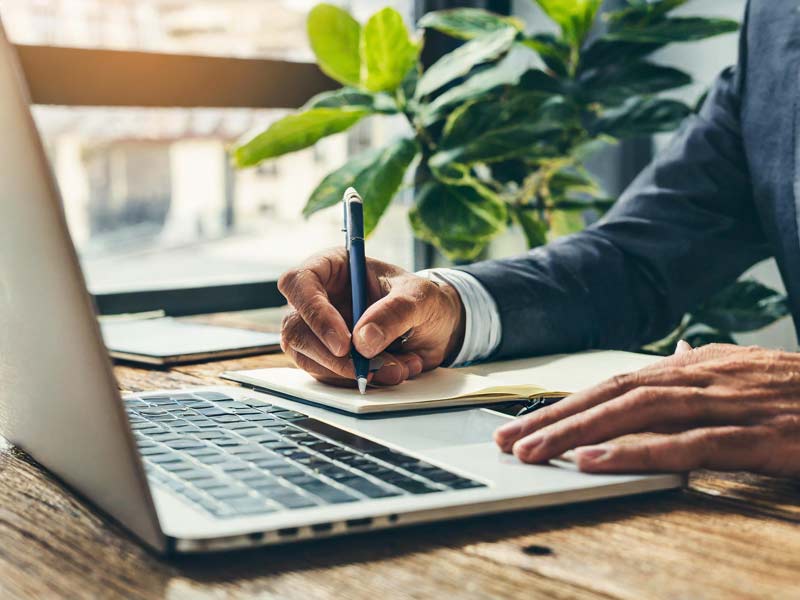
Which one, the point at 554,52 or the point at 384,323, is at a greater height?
the point at 554,52

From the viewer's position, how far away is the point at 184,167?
200 cm

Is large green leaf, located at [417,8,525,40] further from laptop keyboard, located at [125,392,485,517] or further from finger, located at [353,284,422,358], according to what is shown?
laptop keyboard, located at [125,392,485,517]

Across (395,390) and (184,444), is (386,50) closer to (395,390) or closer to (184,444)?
(395,390)

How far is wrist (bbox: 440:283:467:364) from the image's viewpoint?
3.11 feet

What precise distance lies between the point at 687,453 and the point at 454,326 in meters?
0.40

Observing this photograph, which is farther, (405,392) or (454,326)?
(454,326)

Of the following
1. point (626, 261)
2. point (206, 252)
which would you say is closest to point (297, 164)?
point (206, 252)

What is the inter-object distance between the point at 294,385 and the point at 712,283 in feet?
2.34

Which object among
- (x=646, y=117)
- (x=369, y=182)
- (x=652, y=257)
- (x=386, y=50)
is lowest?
(x=652, y=257)

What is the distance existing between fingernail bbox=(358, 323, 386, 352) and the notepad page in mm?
39

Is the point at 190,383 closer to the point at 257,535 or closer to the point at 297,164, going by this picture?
the point at 257,535

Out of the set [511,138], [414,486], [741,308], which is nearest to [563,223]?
[511,138]

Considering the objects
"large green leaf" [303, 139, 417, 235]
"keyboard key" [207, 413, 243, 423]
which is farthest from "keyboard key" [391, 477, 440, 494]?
"large green leaf" [303, 139, 417, 235]

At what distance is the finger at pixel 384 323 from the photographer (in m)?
0.79
